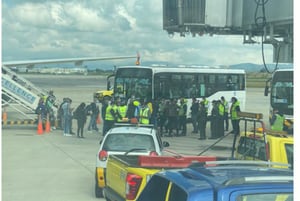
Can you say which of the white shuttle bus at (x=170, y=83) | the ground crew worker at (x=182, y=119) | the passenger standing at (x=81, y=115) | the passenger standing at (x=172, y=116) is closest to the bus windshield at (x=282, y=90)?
the ground crew worker at (x=182, y=119)

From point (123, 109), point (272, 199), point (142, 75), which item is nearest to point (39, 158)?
point (123, 109)

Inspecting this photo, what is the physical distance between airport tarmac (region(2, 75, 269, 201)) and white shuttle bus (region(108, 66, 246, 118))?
3127 millimetres

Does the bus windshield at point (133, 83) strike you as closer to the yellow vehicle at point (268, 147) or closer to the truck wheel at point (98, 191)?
the truck wheel at point (98, 191)

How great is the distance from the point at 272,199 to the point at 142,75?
24526 mm

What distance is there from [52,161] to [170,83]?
13.1 metres

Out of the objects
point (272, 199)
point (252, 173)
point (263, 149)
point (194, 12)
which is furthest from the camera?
point (194, 12)

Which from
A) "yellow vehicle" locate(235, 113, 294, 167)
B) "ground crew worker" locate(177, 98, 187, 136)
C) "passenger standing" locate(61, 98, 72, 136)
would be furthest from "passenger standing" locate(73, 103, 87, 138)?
"yellow vehicle" locate(235, 113, 294, 167)

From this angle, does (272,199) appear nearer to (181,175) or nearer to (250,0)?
(181,175)

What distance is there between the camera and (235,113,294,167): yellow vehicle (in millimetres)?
9148

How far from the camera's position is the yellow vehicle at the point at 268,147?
9148 millimetres

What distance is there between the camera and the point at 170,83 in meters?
28.7

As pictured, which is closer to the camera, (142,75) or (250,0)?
(250,0)

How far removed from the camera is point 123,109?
21375 millimetres

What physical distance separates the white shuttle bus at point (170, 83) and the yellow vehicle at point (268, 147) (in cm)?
1787
